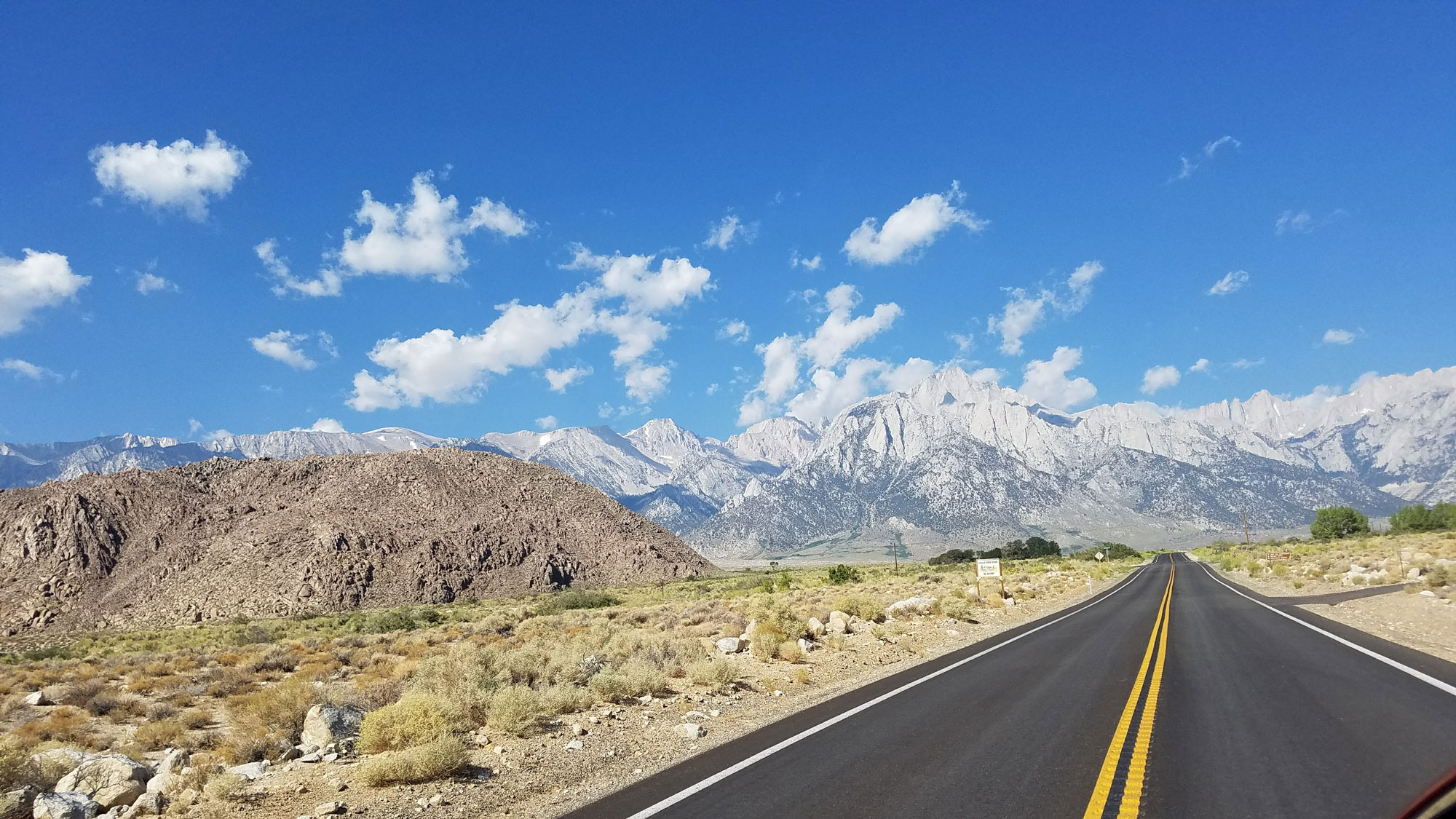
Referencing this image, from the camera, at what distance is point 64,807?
7.91 meters

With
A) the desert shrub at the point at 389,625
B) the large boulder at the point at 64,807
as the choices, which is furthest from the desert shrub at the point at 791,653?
the desert shrub at the point at 389,625

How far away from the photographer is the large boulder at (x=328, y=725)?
10.4 metres

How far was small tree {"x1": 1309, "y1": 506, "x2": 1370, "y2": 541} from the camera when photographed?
9138 centimetres

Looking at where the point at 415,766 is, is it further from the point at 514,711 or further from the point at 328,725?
the point at 328,725

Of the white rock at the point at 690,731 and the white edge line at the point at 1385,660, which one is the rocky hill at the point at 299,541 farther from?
the white edge line at the point at 1385,660

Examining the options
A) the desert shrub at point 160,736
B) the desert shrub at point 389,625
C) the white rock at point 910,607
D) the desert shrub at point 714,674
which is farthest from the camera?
the desert shrub at point 389,625

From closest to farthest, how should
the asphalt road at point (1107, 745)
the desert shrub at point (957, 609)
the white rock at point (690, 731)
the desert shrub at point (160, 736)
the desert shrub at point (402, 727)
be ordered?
1. the asphalt road at point (1107, 745)
2. the desert shrub at point (402, 727)
3. the white rock at point (690, 731)
4. the desert shrub at point (160, 736)
5. the desert shrub at point (957, 609)

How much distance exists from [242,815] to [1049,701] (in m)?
10.8

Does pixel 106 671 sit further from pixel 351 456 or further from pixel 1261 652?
pixel 351 456

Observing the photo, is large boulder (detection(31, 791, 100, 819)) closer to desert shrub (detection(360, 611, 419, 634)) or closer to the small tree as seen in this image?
desert shrub (detection(360, 611, 419, 634))

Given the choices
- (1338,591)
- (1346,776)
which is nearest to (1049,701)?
(1346,776)

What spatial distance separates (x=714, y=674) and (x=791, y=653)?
3760 mm

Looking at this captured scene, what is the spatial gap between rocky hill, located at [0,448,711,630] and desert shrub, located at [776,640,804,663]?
191 ft

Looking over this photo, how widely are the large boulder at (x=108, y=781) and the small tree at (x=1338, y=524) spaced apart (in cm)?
11724
